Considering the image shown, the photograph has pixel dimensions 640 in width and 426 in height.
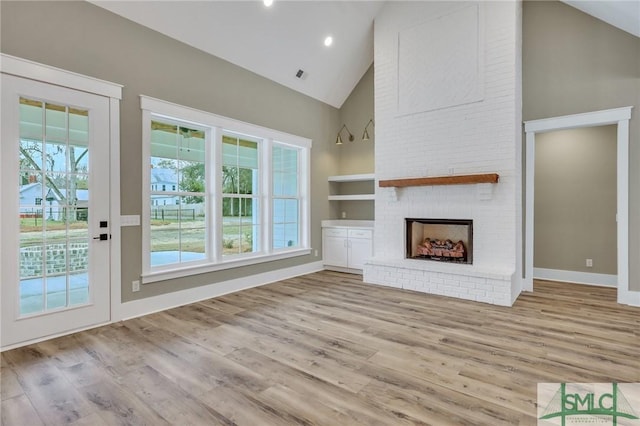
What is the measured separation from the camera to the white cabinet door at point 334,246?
6141 mm

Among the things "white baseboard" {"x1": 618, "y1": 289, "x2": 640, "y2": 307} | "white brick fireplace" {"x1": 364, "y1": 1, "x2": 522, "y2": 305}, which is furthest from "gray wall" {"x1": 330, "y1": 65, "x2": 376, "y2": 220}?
"white baseboard" {"x1": 618, "y1": 289, "x2": 640, "y2": 307}

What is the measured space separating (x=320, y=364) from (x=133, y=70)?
12.2 ft

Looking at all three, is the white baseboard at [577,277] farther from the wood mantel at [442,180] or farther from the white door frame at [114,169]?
the white door frame at [114,169]

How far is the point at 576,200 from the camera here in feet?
17.5

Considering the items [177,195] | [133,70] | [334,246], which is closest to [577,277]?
[334,246]

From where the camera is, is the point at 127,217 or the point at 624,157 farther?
the point at 624,157

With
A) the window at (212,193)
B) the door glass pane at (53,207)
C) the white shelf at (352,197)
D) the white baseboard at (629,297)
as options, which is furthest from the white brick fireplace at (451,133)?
the door glass pane at (53,207)

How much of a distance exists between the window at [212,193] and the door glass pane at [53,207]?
2.06ft

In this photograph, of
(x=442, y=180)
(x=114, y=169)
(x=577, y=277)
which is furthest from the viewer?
(x=577, y=277)

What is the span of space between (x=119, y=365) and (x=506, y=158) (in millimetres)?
4896

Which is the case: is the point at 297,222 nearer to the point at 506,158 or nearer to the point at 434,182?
the point at 434,182

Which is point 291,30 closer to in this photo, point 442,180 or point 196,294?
point 442,180

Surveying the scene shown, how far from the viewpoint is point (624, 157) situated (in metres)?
4.04

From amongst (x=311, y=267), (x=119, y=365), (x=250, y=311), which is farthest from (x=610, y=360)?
(x=311, y=267)
